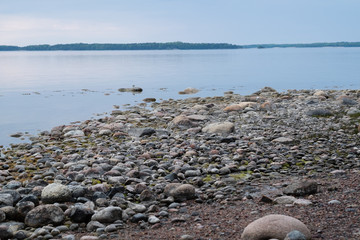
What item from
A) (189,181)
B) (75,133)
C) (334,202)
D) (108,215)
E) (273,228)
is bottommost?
(75,133)

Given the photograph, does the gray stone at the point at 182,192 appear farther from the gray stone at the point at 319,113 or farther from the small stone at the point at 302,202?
the gray stone at the point at 319,113

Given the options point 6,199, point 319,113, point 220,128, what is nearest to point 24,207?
point 6,199

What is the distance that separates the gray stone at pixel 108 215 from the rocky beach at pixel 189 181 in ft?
0.05

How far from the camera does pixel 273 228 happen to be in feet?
16.1

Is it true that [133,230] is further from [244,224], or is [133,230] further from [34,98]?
[34,98]

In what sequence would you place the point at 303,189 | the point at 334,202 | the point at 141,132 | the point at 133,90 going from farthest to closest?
the point at 133,90 < the point at 141,132 < the point at 303,189 < the point at 334,202

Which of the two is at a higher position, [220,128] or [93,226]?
[220,128]

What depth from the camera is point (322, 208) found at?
5.90m

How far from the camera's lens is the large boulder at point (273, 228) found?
4871mm

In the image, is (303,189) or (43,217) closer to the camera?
(43,217)

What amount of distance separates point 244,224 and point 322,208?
1234mm

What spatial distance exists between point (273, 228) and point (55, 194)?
355 centimetres

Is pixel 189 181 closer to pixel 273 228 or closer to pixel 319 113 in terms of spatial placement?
pixel 273 228

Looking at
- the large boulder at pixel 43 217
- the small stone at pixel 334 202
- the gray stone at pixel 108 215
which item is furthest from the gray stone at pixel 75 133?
the small stone at pixel 334 202
